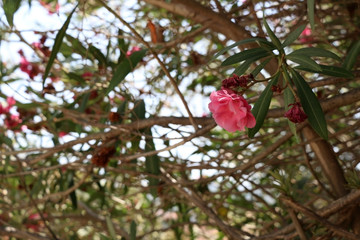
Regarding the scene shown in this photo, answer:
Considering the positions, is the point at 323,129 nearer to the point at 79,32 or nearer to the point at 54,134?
the point at 79,32

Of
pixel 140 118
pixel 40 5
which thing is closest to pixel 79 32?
pixel 140 118

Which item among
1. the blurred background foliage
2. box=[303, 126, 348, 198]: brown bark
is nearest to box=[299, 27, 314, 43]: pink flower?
the blurred background foliage

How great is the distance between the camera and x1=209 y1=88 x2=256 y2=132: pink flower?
0.99m

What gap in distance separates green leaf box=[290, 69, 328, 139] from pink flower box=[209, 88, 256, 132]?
0.43 ft

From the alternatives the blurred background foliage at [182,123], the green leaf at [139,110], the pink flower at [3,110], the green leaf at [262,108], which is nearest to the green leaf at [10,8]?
the blurred background foliage at [182,123]

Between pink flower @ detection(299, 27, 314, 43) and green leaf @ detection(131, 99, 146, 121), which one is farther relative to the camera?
pink flower @ detection(299, 27, 314, 43)

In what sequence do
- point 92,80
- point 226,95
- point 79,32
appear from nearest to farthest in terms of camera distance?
point 226,95 → point 79,32 → point 92,80

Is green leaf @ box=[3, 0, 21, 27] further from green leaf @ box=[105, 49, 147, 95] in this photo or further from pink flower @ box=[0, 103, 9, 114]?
pink flower @ box=[0, 103, 9, 114]

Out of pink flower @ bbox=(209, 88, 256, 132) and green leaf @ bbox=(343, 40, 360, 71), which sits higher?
green leaf @ bbox=(343, 40, 360, 71)

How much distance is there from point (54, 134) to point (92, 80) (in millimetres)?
263

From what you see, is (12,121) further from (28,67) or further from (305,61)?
(305,61)

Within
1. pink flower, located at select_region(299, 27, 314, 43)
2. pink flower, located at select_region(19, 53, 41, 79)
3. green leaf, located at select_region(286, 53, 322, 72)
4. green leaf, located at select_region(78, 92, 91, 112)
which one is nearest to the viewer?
green leaf, located at select_region(286, 53, 322, 72)

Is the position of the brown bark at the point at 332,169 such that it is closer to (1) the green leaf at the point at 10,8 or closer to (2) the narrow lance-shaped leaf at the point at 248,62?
(2) the narrow lance-shaped leaf at the point at 248,62

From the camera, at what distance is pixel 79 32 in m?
1.75
